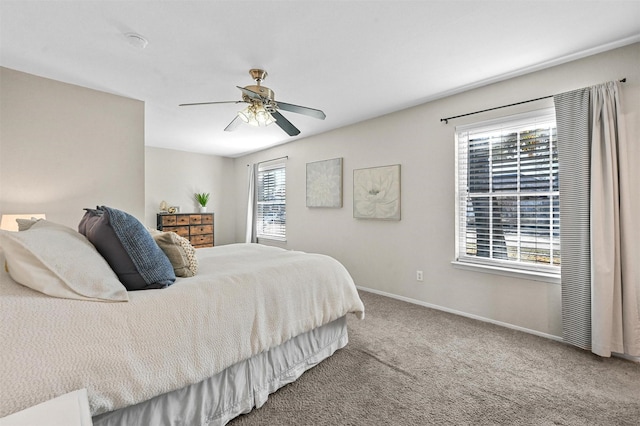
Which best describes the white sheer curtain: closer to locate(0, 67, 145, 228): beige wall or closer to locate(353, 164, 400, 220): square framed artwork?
locate(353, 164, 400, 220): square framed artwork

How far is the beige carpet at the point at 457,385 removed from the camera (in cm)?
162

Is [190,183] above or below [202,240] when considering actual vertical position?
above

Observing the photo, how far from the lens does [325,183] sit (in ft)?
15.4

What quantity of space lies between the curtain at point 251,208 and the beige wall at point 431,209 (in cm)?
157

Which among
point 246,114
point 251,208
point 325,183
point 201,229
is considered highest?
point 246,114

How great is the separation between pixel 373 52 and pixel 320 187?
8.59 ft

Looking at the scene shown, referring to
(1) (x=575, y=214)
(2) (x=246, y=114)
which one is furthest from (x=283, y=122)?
(1) (x=575, y=214)

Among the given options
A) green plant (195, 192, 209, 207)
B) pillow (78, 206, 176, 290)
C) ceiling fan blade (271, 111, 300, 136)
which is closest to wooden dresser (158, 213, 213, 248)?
green plant (195, 192, 209, 207)

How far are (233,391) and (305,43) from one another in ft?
8.16

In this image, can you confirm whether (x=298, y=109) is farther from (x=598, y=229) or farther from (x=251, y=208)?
(x=251, y=208)

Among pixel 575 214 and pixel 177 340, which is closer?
pixel 177 340

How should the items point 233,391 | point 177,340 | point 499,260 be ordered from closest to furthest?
point 177,340 → point 233,391 → point 499,260

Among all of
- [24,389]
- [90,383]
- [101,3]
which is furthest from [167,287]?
[101,3]

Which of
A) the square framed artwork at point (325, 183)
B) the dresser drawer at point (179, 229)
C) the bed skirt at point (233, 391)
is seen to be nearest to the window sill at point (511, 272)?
the bed skirt at point (233, 391)
